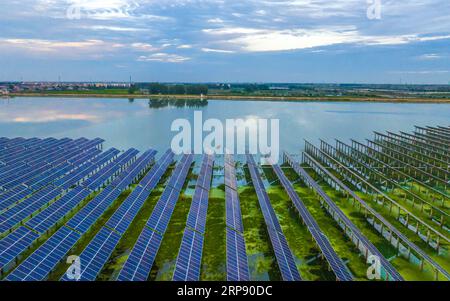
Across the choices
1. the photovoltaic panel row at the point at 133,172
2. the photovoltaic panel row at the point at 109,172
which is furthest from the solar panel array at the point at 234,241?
the photovoltaic panel row at the point at 109,172

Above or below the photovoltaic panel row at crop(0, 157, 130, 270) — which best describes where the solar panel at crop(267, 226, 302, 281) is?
below

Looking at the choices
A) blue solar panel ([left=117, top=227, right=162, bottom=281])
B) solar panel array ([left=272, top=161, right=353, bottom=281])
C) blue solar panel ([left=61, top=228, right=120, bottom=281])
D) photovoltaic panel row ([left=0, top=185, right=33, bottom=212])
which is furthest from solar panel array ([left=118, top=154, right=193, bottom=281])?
photovoltaic panel row ([left=0, top=185, right=33, bottom=212])

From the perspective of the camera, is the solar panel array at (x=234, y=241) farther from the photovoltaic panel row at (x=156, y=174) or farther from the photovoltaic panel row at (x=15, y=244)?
the photovoltaic panel row at (x=15, y=244)

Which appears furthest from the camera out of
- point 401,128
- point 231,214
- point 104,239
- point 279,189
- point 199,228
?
point 401,128

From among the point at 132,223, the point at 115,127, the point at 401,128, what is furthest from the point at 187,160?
the point at 401,128

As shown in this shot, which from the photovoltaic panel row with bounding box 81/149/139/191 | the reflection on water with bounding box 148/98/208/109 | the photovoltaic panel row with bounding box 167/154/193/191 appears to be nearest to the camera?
the photovoltaic panel row with bounding box 81/149/139/191

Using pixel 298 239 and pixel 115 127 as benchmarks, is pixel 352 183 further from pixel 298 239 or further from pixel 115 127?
pixel 115 127

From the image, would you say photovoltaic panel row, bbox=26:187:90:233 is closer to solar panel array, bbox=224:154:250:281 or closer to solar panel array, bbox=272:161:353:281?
solar panel array, bbox=224:154:250:281
